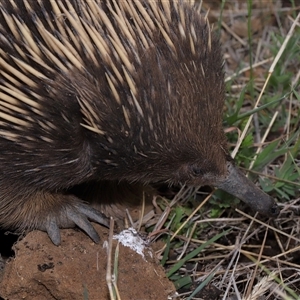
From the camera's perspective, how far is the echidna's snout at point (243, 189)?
243 cm

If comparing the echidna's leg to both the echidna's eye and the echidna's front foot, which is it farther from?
the echidna's eye

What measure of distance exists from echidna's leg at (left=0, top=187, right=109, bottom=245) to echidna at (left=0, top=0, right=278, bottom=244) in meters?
0.16

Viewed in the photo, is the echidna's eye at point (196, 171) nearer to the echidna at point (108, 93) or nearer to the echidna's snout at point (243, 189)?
the echidna at point (108, 93)

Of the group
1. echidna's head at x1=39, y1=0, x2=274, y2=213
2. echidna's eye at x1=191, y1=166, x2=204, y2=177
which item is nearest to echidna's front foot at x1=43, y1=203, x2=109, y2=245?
echidna's head at x1=39, y1=0, x2=274, y2=213

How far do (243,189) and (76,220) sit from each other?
2.19ft

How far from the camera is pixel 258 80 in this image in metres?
3.53

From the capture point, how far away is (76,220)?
2631 mm

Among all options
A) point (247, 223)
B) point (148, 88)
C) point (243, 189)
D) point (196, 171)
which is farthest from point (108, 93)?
point (247, 223)

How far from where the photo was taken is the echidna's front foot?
2580mm

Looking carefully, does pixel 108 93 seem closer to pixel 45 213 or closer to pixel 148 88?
pixel 148 88

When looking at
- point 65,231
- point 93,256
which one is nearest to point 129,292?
point 93,256

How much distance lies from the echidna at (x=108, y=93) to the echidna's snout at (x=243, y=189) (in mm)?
67

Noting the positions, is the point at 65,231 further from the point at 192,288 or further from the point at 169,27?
the point at 169,27

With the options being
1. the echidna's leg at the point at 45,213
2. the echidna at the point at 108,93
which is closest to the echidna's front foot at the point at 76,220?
the echidna's leg at the point at 45,213
